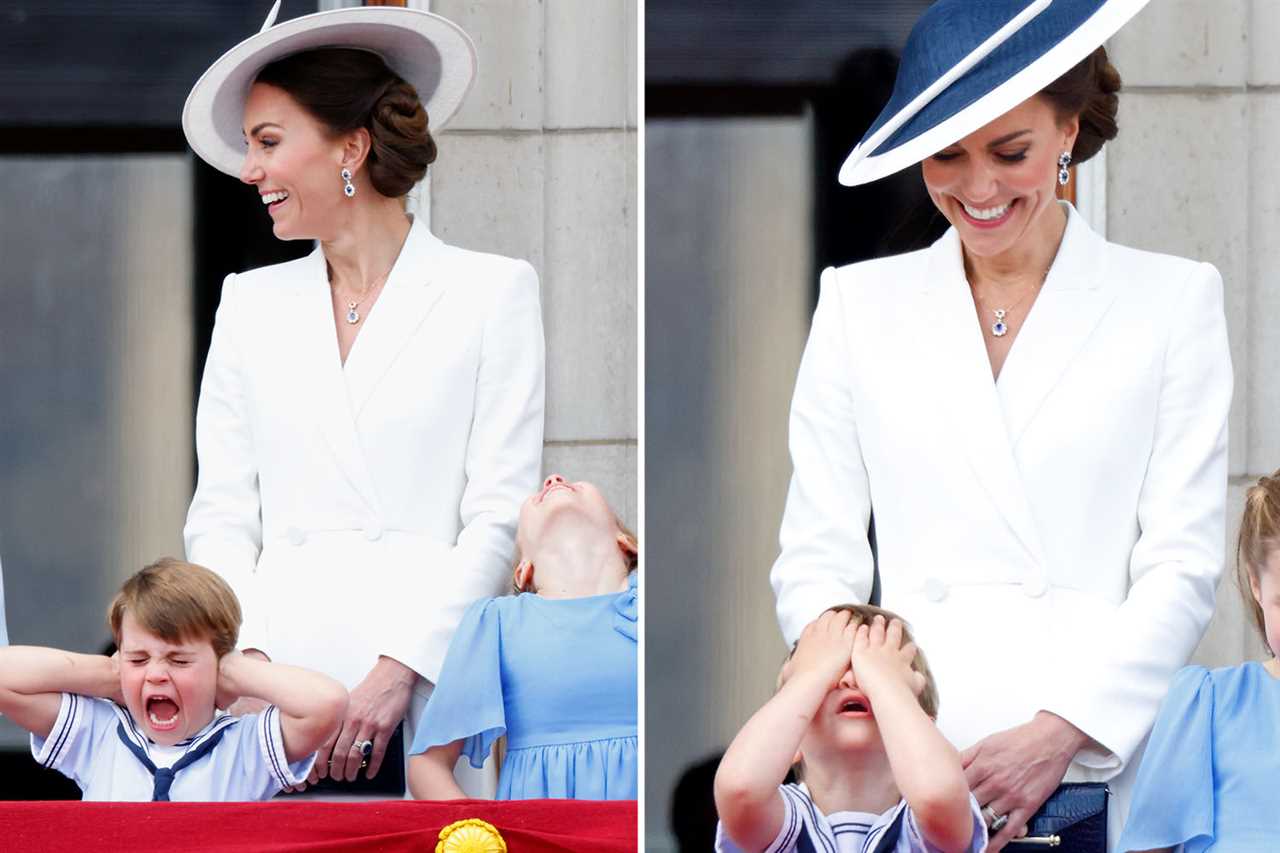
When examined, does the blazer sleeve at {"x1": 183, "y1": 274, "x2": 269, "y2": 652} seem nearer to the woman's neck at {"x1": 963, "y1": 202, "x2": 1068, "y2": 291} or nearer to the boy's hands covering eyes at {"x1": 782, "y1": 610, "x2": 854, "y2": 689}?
the boy's hands covering eyes at {"x1": 782, "y1": 610, "x2": 854, "y2": 689}

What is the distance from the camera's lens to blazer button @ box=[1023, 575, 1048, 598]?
355 cm

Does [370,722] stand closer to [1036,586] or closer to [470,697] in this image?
[470,697]

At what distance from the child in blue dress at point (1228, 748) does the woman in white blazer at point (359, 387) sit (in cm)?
117

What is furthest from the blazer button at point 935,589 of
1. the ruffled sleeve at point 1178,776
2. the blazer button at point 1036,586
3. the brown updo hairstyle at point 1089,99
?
the brown updo hairstyle at point 1089,99

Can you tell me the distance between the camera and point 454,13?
157 inches

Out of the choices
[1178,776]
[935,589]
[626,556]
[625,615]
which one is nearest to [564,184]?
Answer: [626,556]

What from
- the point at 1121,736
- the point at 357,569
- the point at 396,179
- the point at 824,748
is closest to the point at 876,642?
the point at 824,748

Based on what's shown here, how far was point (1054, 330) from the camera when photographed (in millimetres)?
3617

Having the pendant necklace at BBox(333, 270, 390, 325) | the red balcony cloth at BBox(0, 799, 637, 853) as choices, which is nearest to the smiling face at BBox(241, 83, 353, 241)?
the pendant necklace at BBox(333, 270, 390, 325)

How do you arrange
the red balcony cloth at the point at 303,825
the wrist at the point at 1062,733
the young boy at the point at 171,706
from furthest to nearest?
the young boy at the point at 171,706 < the red balcony cloth at the point at 303,825 < the wrist at the point at 1062,733

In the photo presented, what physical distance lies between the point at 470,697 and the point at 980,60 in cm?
136

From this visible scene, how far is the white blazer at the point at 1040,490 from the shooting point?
3541mm

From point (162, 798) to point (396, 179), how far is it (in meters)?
1.14

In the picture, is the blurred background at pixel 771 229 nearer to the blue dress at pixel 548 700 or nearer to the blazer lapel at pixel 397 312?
the blue dress at pixel 548 700
